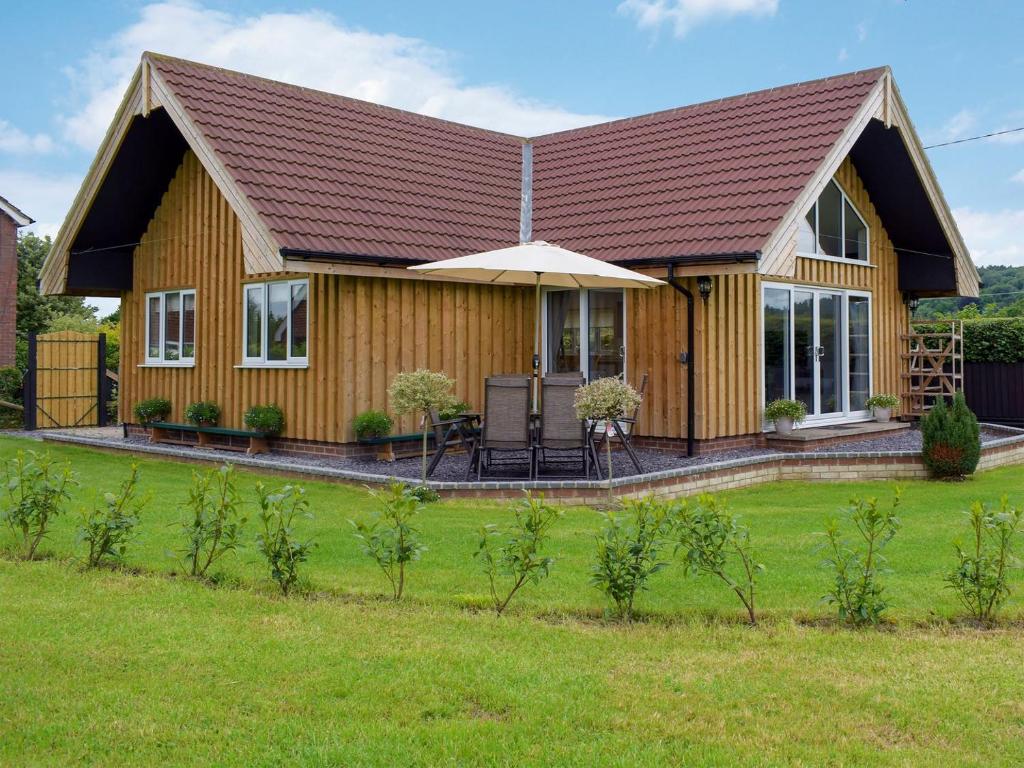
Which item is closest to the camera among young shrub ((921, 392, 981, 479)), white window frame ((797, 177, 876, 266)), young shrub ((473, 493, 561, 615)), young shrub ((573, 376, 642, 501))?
young shrub ((473, 493, 561, 615))

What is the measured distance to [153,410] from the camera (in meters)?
15.6

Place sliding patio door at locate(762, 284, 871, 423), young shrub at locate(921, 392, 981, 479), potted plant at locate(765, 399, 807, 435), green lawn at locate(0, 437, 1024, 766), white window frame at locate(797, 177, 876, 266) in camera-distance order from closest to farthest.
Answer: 1. green lawn at locate(0, 437, 1024, 766)
2. young shrub at locate(921, 392, 981, 479)
3. potted plant at locate(765, 399, 807, 435)
4. sliding patio door at locate(762, 284, 871, 423)
5. white window frame at locate(797, 177, 876, 266)

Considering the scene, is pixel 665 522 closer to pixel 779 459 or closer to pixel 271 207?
pixel 779 459

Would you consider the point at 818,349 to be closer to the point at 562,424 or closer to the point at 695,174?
the point at 695,174

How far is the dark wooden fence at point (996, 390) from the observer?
67.7 ft

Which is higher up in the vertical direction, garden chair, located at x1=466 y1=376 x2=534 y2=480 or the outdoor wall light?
the outdoor wall light

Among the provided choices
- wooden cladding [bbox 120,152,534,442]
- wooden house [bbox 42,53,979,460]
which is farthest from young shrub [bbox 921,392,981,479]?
wooden cladding [bbox 120,152,534,442]

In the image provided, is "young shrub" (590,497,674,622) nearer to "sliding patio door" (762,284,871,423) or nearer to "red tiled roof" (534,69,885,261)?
"red tiled roof" (534,69,885,261)

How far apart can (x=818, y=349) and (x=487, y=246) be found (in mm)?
5292

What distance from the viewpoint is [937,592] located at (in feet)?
20.1

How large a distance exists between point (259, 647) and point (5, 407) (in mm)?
18373

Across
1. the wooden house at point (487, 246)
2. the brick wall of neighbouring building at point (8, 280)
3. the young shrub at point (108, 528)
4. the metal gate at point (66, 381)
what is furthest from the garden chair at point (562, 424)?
the brick wall of neighbouring building at point (8, 280)

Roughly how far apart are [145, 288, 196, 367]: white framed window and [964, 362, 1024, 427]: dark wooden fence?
15779 millimetres

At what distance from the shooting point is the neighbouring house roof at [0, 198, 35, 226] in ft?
110
